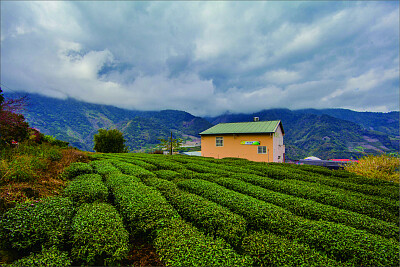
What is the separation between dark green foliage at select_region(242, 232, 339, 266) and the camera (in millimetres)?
2975

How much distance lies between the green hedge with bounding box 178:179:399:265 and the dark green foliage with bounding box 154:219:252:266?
1384mm

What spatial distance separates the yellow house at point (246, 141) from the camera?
2206 centimetres

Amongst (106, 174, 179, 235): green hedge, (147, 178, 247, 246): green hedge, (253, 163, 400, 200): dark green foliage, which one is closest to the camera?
(147, 178, 247, 246): green hedge

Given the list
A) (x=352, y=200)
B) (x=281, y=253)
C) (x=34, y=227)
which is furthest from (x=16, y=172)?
(x=352, y=200)

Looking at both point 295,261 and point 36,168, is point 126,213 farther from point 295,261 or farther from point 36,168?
point 36,168

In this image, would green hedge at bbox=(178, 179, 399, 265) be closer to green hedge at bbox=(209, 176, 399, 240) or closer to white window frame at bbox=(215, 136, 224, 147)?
green hedge at bbox=(209, 176, 399, 240)

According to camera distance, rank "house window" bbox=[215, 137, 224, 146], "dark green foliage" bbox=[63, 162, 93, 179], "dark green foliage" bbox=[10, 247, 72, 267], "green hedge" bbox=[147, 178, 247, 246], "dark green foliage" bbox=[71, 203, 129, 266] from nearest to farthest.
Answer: "dark green foliage" bbox=[10, 247, 72, 267]
"dark green foliage" bbox=[71, 203, 129, 266]
"green hedge" bbox=[147, 178, 247, 246]
"dark green foliage" bbox=[63, 162, 93, 179]
"house window" bbox=[215, 137, 224, 146]

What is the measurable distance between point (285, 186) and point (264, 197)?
1.65 metres

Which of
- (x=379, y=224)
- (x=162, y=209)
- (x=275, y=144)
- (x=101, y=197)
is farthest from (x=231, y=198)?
(x=275, y=144)

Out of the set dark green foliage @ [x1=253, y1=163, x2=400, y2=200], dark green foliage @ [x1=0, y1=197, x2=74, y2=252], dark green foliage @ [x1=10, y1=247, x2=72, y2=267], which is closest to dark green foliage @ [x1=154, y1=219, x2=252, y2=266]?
dark green foliage @ [x1=10, y1=247, x2=72, y2=267]

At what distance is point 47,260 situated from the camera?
9.09 feet

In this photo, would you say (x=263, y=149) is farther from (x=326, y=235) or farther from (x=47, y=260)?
(x=47, y=260)

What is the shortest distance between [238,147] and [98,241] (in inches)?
858

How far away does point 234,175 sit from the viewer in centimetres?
857
